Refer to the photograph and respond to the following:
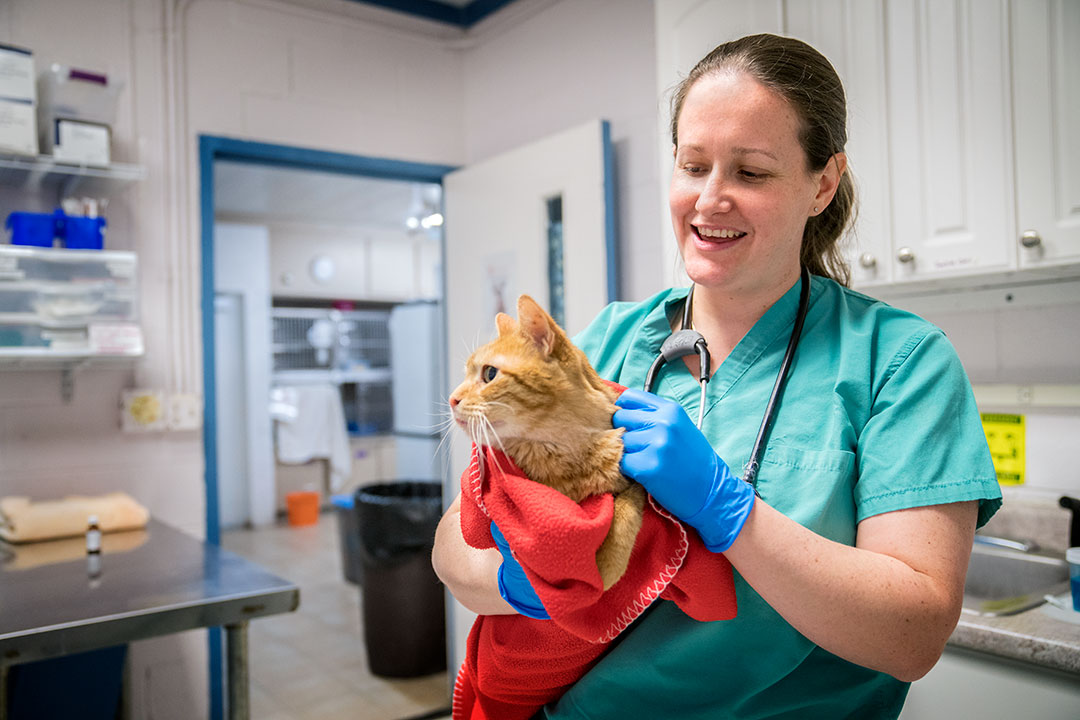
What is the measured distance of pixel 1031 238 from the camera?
58.7 inches

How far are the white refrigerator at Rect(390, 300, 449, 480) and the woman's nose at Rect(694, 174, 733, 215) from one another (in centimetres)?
412

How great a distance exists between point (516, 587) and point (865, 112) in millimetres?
1455

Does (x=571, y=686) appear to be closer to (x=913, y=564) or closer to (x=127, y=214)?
(x=913, y=564)

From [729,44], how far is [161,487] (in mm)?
2304

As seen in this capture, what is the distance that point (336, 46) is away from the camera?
2.91 meters

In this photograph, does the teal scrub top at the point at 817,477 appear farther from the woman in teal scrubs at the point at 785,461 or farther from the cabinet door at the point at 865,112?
the cabinet door at the point at 865,112

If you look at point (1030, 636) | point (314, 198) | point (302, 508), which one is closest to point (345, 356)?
point (302, 508)

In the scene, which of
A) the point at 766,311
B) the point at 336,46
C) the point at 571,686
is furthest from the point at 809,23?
the point at 336,46

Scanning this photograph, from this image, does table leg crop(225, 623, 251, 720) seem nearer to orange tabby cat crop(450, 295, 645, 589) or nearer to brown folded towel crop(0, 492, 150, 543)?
brown folded towel crop(0, 492, 150, 543)

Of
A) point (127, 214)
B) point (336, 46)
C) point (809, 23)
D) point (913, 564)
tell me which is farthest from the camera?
point (336, 46)

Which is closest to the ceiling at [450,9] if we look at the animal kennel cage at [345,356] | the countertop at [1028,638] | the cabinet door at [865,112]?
the cabinet door at [865,112]

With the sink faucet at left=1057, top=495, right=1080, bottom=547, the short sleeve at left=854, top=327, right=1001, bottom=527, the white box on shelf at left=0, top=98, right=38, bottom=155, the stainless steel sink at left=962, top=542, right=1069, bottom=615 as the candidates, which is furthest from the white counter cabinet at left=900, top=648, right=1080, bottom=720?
the white box on shelf at left=0, top=98, right=38, bottom=155

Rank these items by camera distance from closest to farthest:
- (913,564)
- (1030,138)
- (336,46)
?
(913,564), (1030,138), (336,46)

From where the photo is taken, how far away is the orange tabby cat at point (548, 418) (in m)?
0.71
